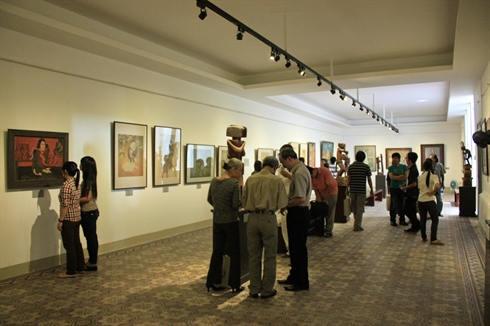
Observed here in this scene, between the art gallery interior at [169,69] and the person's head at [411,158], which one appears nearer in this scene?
the art gallery interior at [169,69]

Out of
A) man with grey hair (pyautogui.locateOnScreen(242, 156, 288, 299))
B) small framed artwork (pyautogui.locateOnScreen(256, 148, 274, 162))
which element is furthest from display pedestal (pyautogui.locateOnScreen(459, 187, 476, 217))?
man with grey hair (pyautogui.locateOnScreen(242, 156, 288, 299))

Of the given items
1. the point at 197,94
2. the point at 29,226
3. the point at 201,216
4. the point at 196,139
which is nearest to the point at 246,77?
the point at 197,94

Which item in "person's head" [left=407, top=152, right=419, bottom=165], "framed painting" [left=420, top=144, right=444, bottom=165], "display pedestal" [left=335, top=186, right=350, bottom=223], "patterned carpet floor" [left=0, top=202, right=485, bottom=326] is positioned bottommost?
"patterned carpet floor" [left=0, top=202, right=485, bottom=326]

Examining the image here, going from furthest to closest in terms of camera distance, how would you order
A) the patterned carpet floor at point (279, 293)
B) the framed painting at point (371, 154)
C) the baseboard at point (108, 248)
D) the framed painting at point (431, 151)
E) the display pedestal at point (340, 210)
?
the framed painting at point (371, 154), the framed painting at point (431, 151), the display pedestal at point (340, 210), the baseboard at point (108, 248), the patterned carpet floor at point (279, 293)

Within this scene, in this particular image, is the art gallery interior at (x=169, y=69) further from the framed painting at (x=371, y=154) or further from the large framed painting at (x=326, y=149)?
the framed painting at (x=371, y=154)

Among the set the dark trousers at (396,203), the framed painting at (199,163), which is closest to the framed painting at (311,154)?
the dark trousers at (396,203)

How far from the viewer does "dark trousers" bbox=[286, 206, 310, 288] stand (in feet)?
16.7

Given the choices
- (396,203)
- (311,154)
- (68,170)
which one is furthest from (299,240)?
(311,154)

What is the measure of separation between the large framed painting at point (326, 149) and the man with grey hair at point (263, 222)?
15.2 m

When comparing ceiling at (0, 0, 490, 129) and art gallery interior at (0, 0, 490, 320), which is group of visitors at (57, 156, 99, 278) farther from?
ceiling at (0, 0, 490, 129)

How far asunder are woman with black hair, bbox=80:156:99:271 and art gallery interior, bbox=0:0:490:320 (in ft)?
2.58

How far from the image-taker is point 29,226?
243 inches

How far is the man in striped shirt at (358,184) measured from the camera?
9.34 m

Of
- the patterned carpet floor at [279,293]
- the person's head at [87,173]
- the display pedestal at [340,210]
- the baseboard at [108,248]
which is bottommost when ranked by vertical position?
the patterned carpet floor at [279,293]
